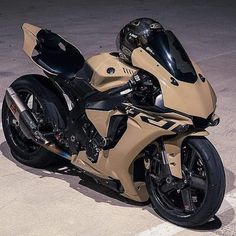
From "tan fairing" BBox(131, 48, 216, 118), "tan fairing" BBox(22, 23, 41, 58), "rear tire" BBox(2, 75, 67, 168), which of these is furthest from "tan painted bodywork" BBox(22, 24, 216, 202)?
"tan fairing" BBox(22, 23, 41, 58)

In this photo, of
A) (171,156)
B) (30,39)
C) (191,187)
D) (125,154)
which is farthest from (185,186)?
(30,39)

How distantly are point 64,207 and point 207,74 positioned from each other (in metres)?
3.66

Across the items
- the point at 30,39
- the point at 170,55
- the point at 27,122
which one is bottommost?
the point at 27,122

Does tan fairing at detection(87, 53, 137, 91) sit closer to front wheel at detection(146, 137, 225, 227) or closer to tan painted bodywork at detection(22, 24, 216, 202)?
tan painted bodywork at detection(22, 24, 216, 202)

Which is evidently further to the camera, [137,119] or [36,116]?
[36,116]

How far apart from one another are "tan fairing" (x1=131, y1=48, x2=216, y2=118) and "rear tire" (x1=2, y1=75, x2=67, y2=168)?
94cm

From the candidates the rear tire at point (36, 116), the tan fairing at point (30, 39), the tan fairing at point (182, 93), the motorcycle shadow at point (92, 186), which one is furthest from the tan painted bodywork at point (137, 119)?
the tan fairing at point (30, 39)

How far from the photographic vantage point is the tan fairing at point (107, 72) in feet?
13.4

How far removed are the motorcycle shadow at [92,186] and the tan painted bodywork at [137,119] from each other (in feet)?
0.57

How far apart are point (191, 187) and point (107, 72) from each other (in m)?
0.89

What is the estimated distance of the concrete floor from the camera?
13.2 feet

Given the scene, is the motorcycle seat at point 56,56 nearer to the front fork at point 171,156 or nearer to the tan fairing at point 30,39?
the tan fairing at point 30,39

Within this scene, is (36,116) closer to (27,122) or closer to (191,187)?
(27,122)

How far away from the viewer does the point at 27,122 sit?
186 inches
